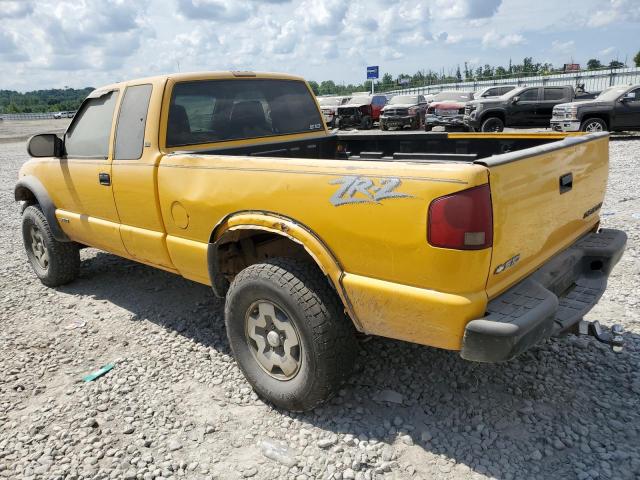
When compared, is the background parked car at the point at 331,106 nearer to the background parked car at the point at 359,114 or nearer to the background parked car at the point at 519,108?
the background parked car at the point at 359,114

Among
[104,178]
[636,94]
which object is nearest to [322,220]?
[104,178]

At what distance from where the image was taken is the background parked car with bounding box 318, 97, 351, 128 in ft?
79.0

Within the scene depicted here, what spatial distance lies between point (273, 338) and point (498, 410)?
4.43 feet

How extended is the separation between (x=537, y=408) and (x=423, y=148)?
7.43ft

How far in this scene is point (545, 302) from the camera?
2.35 meters

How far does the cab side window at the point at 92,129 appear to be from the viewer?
417 centimetres

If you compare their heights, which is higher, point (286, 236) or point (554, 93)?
point (554, 93)

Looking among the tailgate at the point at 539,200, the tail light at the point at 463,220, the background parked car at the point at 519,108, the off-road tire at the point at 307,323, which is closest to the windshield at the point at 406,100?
the background parked car at the point at 519,108

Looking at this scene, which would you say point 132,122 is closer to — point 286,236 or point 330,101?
point 286,236

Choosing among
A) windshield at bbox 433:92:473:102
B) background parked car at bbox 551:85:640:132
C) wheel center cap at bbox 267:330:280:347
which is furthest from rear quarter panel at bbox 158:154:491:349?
windshield at bbox 433:92:473:102

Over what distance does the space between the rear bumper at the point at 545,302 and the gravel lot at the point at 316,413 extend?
0.60 meters

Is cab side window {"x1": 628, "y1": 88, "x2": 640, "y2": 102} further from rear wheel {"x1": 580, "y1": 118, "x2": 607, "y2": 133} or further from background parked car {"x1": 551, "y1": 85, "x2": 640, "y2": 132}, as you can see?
rear wheel {"x1": 580, "y1": 118, "x2": 607, "y2": 133}

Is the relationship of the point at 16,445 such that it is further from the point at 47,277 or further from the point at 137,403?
the point at 47,277

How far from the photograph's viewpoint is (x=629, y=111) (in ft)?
47.5
